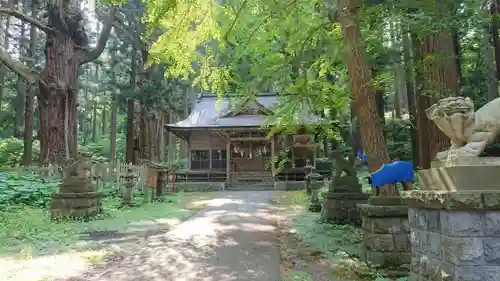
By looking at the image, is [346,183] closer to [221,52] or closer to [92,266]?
[221,52]

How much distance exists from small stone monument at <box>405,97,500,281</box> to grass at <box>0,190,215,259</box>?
5538 millimetres

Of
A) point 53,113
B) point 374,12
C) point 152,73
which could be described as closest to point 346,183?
point 374,12

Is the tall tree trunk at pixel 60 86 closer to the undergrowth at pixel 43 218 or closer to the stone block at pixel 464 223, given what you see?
the undergrowth at pixel 43 218

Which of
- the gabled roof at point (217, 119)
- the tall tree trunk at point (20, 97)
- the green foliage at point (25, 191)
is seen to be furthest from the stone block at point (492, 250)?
the tall tree trunk at point (20, 97)

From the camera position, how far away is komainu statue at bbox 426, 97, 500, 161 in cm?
293

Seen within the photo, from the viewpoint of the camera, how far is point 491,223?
2.72 meters

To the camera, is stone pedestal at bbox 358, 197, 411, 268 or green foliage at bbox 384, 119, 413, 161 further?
green foliage at bbox 384, 119, 413, 161

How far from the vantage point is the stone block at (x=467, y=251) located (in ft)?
8.86

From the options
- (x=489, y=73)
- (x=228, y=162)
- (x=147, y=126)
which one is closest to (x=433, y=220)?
(x=489, y=73)

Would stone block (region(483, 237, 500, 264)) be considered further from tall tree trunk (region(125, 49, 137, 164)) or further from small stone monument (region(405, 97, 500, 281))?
tall tree trunk (region(125, 49, 137, 164))

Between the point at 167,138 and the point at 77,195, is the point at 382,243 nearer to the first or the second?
the point at 77,195

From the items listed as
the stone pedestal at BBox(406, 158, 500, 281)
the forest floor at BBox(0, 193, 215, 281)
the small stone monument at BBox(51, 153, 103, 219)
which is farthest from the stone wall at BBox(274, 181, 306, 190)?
the stone pedestal at BBox(406, 158, 500, 281)

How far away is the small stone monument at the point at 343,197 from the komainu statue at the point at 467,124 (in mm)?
5581

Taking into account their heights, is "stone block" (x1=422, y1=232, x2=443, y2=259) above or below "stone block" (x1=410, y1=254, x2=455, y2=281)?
above
